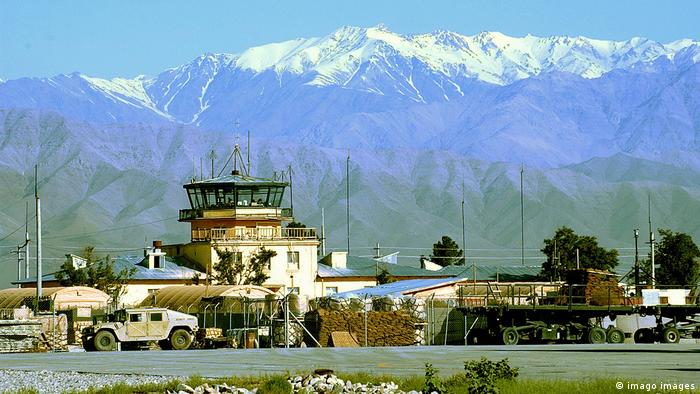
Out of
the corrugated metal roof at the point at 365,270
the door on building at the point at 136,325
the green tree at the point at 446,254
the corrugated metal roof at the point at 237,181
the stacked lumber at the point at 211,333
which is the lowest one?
the stacked lumber at the point at 211,333

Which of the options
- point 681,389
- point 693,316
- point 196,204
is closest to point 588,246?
point 196,204

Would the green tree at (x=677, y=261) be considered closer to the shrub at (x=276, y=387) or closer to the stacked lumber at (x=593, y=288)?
the stacked lumber at (x=593, y=288)

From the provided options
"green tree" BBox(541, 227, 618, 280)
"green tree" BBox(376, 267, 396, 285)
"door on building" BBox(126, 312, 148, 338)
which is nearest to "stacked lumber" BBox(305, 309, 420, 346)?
Answer: "door on building" BBox(126, 312, 148, 338)

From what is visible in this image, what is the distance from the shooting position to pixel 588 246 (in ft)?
442

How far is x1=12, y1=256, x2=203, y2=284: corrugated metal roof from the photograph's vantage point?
107 metres

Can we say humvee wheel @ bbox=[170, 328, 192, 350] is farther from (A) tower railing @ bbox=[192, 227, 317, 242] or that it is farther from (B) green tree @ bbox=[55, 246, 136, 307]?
(A) tower railing @ bbox=[192, 227, 317, 242]

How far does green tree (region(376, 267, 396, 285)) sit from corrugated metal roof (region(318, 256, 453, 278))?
1.66ft

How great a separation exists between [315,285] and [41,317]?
158 feet

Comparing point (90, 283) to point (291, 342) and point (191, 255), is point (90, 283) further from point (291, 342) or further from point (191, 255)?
point (291, 342)

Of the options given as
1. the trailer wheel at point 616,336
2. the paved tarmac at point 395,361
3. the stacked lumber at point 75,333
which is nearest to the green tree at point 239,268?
the stacked lumber at point 75,333

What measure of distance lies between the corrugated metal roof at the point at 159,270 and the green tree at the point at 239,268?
2.63 m

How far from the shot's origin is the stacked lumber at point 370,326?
6556 centimetres

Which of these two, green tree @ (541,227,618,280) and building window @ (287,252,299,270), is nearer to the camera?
building window @ (287,252,299,270)

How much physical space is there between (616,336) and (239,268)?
4672cm
